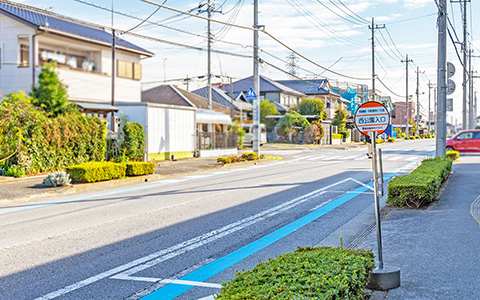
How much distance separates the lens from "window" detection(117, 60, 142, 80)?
102 ft

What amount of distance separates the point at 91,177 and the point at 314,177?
8661 millimetres

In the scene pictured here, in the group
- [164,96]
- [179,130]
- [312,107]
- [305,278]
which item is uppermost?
[312,107]

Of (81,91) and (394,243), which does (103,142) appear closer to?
(81,91)

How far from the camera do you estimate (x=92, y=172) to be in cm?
1684

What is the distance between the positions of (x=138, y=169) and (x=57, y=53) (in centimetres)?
1138

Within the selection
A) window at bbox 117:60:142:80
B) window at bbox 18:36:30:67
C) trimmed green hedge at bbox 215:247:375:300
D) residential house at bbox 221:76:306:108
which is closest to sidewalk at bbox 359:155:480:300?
trimmed green hedge at bbox 215:247:375:300

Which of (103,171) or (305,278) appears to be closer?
(305,278)

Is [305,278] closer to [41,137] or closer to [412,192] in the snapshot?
[412,192]

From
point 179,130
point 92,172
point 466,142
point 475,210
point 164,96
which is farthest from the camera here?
point 164,96

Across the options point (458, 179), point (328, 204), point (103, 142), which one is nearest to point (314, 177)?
point (458, 179)

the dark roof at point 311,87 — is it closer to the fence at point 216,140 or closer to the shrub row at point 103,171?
the fence at point 216,140

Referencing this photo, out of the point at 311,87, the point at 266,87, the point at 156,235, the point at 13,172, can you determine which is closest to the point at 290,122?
the point at 266,87

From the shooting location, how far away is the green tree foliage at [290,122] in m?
59.3

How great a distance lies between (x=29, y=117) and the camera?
1811 centimetres
